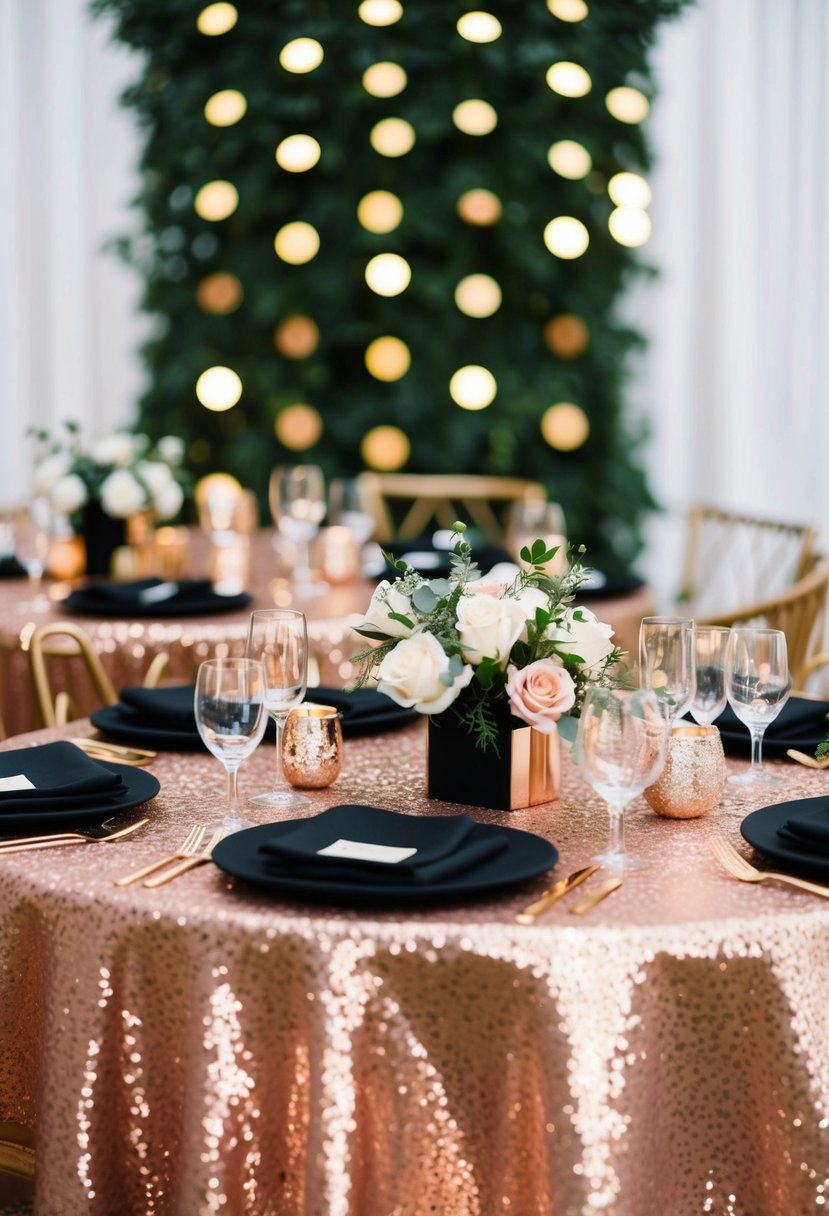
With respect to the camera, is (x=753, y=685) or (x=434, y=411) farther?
(x=434, y=411)

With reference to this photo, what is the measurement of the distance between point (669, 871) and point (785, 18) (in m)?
4.91

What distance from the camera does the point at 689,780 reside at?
1.59 m

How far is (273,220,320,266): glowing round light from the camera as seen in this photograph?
4809 mm

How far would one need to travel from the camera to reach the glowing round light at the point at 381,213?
475 cm

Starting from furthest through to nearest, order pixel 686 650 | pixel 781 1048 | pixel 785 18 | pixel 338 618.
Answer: pixel 785 18 → pixel 338 618 → pixel 686 650 → pixel 781 1048

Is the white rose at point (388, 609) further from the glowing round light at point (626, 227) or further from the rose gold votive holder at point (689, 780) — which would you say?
the glowing round light at point (626, 227)

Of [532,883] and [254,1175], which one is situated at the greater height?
[532,883]

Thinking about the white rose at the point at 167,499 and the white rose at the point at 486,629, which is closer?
the white rose at the point at 486,629

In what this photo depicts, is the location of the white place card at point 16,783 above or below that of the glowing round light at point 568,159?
below

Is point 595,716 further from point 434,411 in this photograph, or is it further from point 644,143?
point 644,143

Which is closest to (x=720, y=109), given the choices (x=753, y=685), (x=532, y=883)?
(x=753, y=685)

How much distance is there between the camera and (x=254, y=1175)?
131cm

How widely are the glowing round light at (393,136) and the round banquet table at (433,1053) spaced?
12.3 ft

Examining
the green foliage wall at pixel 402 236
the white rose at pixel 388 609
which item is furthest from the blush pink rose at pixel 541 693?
the green foliage wall at pixel 402 236
